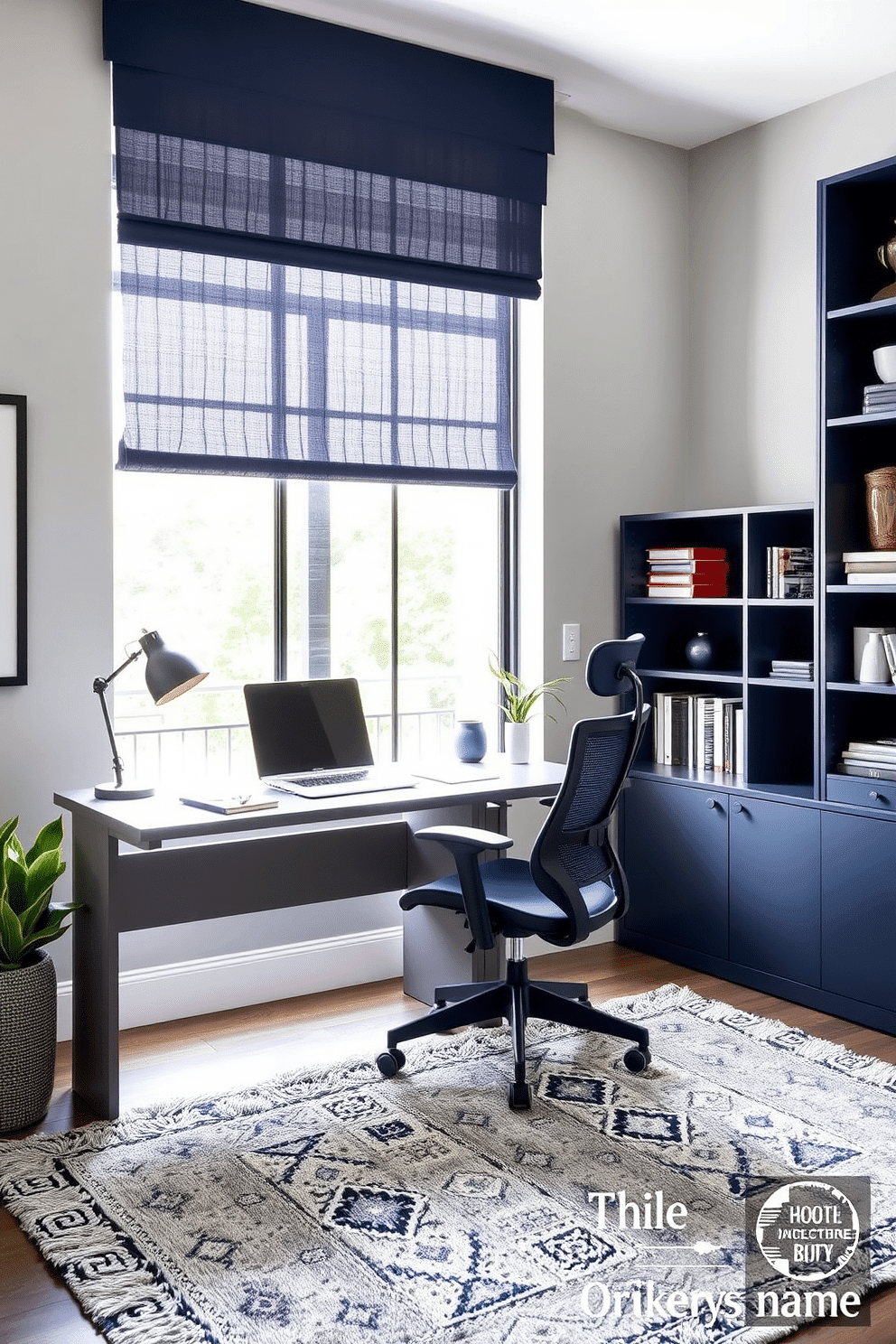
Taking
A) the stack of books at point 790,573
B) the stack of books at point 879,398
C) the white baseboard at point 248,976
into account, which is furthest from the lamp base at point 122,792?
the stack of books at point 879,398

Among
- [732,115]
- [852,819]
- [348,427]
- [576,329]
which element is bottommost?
[852,819]

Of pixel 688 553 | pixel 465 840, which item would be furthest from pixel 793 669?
pixel 465 840

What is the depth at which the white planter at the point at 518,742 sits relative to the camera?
3.76 metres

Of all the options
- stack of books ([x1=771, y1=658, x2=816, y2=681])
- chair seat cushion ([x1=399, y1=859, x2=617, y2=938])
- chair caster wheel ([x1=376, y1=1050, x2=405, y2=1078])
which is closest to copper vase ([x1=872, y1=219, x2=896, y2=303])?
stack of books ([x1=771, y1=658, x2=816, y2=681])

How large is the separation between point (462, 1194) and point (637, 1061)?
762 millimetres

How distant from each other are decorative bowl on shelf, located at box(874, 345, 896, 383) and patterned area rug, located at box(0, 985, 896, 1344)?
1.94 meters

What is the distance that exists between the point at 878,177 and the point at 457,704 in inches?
86.4

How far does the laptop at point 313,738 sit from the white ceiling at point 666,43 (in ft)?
6.60

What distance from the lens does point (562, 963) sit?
4184 mm

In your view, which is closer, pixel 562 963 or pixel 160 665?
pixel 160 665

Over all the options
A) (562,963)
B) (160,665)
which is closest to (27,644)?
(160,665)

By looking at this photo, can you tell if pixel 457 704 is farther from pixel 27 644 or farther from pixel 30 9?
pixel 30 9

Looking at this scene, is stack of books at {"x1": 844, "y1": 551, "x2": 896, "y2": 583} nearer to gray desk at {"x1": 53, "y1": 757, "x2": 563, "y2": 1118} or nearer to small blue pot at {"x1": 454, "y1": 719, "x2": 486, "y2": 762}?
gray desk at {"x1": 53, "y1": 757, "x2": 563, "y2": 1118}
